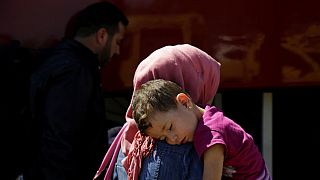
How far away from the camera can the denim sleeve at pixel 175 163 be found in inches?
66.8

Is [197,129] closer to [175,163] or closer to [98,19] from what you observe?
[175,163]

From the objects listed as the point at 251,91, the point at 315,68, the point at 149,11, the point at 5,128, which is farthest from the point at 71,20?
the point at 315,68

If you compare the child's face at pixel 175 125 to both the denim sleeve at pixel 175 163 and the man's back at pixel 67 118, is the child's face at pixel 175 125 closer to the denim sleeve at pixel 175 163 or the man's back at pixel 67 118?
the denim sleeve at pixel 175 163

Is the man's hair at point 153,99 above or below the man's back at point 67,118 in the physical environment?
above

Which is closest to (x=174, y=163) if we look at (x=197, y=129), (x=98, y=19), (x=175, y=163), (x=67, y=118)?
(x=175, y=163)

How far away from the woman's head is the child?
3.1 inches

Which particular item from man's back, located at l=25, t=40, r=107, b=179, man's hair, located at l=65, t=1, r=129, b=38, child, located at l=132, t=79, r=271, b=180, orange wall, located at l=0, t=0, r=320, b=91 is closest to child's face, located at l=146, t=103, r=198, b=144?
child, located at l=132, t=79, r=271, b=180

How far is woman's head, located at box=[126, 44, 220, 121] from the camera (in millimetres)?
1771

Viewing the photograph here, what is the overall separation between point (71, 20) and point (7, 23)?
315mm

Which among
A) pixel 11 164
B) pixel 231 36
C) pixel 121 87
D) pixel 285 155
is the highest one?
pixel 231 36

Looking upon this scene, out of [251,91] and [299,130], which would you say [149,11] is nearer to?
[251,91]

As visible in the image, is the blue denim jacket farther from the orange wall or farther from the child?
the orange wall

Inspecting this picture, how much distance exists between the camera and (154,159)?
1751 mm

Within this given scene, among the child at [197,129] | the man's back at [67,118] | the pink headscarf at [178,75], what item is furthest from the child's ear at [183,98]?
the man's back at [67,118]
